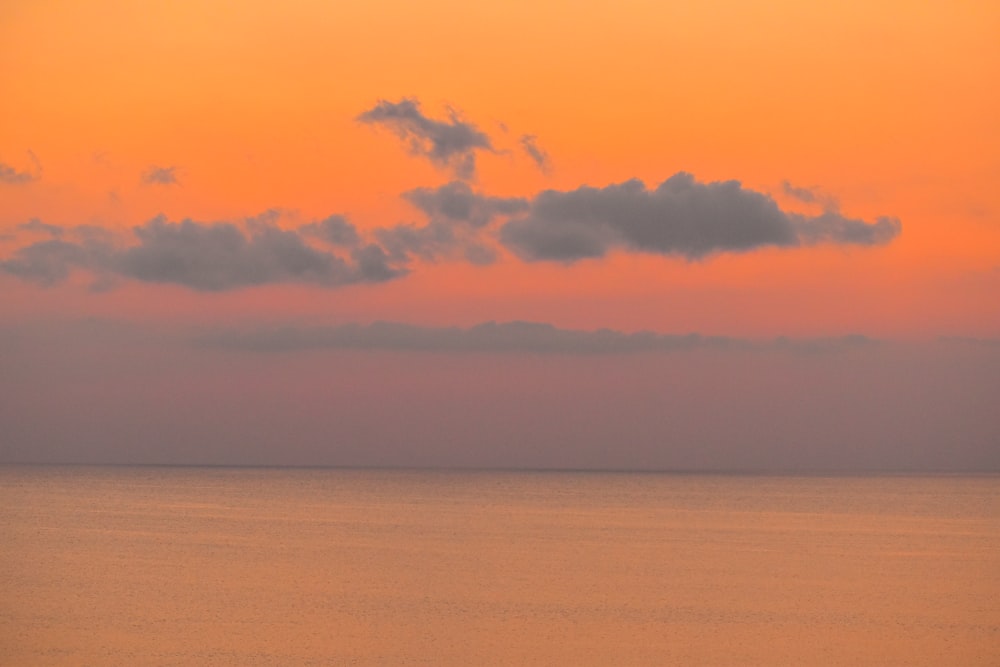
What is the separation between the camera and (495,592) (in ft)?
138

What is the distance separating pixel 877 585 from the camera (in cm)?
4638

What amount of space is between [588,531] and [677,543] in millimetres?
9640

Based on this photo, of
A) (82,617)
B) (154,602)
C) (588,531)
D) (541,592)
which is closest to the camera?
(82,617)

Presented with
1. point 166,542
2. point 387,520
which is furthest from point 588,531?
point 166,542

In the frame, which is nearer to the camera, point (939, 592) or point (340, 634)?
point (340, 634)

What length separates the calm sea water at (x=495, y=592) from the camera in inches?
1246

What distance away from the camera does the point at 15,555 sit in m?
56.8

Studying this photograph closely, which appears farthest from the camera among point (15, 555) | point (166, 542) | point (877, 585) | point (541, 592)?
point (166, 542)

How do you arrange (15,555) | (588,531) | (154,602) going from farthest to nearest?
(588,531) → (15,555) → (154,602)

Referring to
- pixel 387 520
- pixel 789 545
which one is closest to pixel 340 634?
pixel 789 545

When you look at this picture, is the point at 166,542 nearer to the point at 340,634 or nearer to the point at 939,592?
the point at 340,634

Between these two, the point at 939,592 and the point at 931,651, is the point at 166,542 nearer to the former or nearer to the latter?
the point at 939,592

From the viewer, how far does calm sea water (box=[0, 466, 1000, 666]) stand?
104 feet

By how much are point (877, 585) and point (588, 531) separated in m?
27.7
